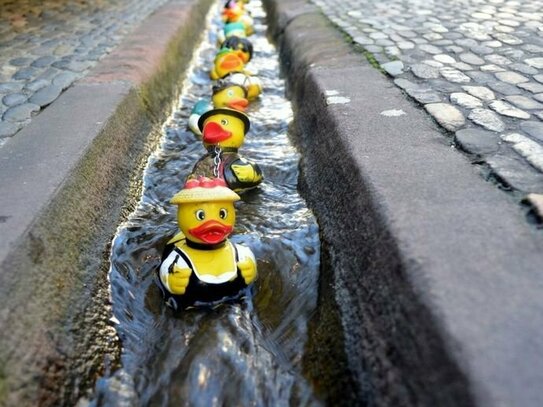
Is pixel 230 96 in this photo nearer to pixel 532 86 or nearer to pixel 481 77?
pixel 481 77

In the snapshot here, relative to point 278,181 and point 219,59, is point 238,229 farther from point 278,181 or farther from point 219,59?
point 219,59

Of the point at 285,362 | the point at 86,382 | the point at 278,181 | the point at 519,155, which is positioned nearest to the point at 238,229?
the point at 278,181

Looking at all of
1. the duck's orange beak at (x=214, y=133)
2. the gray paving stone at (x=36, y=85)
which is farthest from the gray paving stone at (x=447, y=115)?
the gray paving stone at (x=36, y=85)

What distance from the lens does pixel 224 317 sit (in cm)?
285

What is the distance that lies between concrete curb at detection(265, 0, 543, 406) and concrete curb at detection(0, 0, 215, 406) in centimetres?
108

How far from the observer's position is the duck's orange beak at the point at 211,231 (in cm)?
275

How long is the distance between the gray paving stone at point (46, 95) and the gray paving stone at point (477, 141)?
9.49ft

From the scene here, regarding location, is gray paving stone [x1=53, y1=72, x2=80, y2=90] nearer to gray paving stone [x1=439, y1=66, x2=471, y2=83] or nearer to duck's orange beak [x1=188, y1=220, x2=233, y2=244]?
duck's orange beak [x1=188, y1=220, x2=233, y2=244]

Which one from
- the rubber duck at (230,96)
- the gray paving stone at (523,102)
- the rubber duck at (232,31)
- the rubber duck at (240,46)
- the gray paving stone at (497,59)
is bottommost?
the rubber duck at (232,31)

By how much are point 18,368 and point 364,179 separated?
1709 mm

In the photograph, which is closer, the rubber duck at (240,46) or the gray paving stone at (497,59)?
the gray paving stone at (497,59)

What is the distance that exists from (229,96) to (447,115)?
2.19m

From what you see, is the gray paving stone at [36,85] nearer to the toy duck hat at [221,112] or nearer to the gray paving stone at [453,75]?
the toy duck hat at [221,112]

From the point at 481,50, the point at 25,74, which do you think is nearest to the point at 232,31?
the point at 25,74
